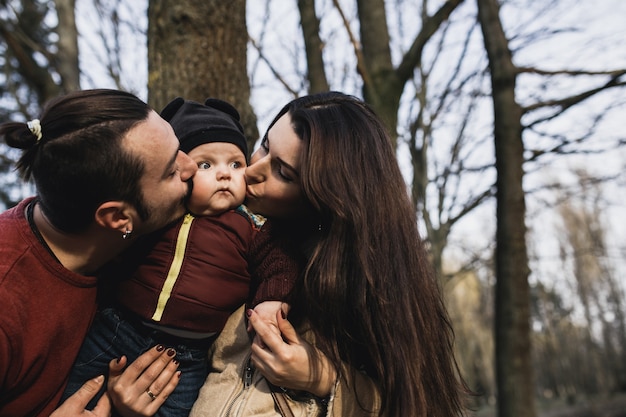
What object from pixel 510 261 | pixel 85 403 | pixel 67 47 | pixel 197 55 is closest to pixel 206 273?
pixel 85 403

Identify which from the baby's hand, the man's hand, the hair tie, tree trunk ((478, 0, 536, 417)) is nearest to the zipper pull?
the baby's hand

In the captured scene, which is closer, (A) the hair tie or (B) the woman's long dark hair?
(A) the hair tie

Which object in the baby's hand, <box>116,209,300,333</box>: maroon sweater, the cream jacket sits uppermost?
<box>116,209,300,333</box>: maroon sweater

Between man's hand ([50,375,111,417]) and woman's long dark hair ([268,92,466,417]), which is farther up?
woman's long dark hair ([268,92,466,417])

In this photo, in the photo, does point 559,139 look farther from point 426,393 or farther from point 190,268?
point 190,268

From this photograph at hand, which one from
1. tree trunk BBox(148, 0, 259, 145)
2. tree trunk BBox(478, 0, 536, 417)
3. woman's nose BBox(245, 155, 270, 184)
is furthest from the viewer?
tree trunk BBox(478, 0, 536, 417)

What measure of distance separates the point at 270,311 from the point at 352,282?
10.5 inches

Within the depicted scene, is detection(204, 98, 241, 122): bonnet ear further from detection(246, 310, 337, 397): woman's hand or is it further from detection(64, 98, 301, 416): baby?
detection(246, 310, 337, 397): woman's hand

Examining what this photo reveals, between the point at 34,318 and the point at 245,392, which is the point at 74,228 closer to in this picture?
the point at 34,318

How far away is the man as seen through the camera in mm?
1432

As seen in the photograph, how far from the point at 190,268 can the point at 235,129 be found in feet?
1.78

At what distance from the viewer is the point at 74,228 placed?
5.02 feet

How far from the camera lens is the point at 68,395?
1.67 meters

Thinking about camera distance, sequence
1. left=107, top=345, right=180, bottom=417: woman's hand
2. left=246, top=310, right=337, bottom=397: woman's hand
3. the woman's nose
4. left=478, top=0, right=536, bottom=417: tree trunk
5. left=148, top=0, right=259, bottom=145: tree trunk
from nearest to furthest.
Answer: left=246, top=310, right=337, bottom=397: woman's hand → left=107, top=345, right=180, bottom=417: woman's hand → the woman's nose → left=148, top=0, right=259, bottom=145: tree trunk → left=478, top=0, right=536, bottom=417: tree trunk
